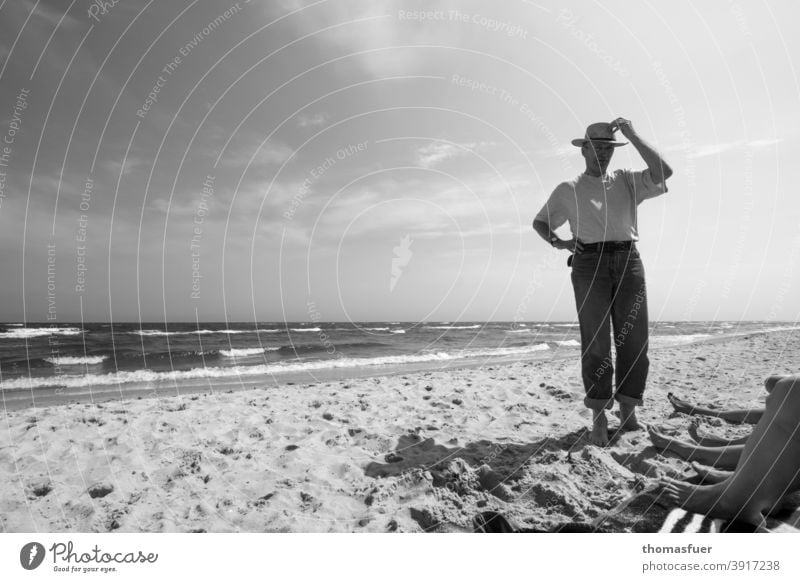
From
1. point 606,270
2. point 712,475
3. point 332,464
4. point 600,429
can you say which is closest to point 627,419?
point 600,429

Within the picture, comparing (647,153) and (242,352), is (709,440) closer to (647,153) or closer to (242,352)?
(647,153)

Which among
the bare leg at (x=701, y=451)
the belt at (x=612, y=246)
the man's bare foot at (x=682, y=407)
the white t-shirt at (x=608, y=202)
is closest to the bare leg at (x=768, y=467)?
the bare leg at (x=701, y=451)

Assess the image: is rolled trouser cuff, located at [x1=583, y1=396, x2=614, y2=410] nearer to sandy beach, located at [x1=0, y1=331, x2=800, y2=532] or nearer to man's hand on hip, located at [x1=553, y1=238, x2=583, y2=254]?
sandy beach, located at [x1=0, y1=331, x2=800, y2=532]

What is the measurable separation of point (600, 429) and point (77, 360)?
1935cm

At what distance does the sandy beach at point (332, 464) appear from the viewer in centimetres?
271

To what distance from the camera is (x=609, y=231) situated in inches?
143

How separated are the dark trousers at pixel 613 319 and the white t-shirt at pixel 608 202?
0.19 metres

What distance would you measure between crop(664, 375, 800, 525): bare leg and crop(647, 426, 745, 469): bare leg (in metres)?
0.59

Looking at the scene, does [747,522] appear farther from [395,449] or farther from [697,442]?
[395,449]

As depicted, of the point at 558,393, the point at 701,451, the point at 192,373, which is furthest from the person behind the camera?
the point at 192,373

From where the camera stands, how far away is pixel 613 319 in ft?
12.3
